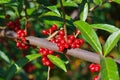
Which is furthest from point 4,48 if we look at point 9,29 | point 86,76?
point 86,76

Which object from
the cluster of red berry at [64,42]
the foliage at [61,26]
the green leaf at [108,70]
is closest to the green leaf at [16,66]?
the foliage at [61,26]

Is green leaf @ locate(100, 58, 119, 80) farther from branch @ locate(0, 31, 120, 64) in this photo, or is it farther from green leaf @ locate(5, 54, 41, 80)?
green leaf @ locate(5, 54, 41, 80)

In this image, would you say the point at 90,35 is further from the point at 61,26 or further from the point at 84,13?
the point at 61,26

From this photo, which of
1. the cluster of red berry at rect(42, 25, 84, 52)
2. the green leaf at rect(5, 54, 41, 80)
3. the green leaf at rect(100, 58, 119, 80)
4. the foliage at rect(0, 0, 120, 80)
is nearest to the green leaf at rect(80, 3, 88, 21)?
the foliage at rect(0, 0, 120, 80)

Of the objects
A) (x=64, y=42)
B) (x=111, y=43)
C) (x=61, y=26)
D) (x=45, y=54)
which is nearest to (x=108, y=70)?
(x=111, y=43)

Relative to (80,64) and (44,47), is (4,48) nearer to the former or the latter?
(44,47)
